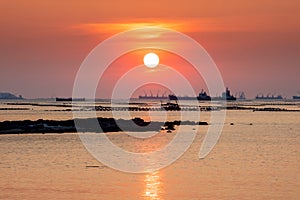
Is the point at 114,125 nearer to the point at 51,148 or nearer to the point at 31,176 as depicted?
the point at 51,148

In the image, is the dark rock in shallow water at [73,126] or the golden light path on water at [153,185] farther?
the dark rock in shallow water at [73,126]

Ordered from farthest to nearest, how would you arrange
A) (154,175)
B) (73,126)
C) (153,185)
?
(73,126)
(154,175)
(153,185)

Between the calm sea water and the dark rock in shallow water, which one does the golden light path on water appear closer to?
the calm sea water

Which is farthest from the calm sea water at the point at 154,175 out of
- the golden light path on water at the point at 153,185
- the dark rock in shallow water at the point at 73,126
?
the dark rock in shallow water at the point at 73,126

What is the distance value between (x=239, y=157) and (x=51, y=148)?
45.6ft

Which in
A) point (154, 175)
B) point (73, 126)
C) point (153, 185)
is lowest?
point (153, 185)

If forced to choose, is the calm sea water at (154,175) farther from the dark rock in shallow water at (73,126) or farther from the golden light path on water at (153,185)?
the dark rock in shallow water at (73,126)

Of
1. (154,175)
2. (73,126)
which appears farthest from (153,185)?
(73,126)

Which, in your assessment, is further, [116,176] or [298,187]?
[116,176]

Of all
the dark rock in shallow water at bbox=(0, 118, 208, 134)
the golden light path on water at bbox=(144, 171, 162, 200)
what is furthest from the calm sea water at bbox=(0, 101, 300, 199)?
the dark rock in shallow water at bbox=(0, 118, 208, 134)

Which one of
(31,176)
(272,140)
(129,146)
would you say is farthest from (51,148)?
(272,140)

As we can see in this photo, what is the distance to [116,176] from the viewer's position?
3331 cm

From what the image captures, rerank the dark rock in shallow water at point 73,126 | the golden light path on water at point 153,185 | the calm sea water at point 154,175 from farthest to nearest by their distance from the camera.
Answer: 1. the dark rock in shallow water at point 73,126
2. the calm sea water at point 154,175
3. the golden light path on water at point 153,185

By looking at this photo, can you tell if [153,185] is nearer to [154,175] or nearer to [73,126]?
[154,175]
